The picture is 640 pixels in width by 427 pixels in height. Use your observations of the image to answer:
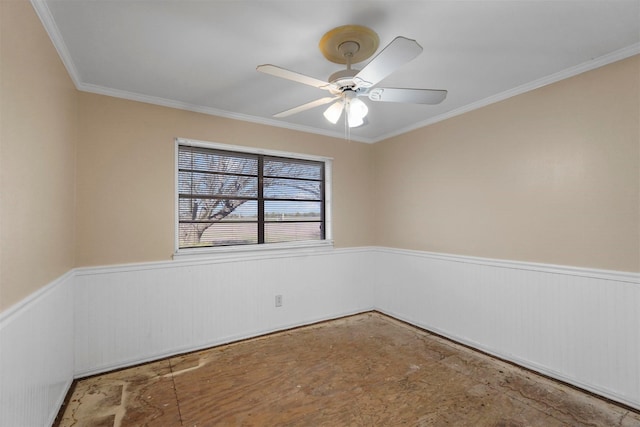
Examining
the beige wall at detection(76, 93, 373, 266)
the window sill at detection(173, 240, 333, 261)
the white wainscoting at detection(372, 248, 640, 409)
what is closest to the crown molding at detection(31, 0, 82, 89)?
the beige wall at detection(76, 93, 373, 266)

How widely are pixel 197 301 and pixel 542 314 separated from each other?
319cm

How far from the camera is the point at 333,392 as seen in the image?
233 cm

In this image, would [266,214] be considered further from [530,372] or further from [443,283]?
[530,372]

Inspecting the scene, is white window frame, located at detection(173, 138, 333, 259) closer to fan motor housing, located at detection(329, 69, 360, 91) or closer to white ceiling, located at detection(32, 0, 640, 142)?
white ceiling, located at detection(32, 0, 640, 142)

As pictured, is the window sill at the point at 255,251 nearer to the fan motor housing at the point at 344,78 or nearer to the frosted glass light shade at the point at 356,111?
the frosted glass light shade at the point at 356,111

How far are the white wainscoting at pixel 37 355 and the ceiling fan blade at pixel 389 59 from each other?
2.10 metres

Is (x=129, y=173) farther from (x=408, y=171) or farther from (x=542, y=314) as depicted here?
(x=542, y=314)

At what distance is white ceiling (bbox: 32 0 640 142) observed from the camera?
1692 millimetres

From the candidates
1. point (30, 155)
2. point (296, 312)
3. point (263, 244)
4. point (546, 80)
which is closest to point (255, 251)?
point (263, 244)

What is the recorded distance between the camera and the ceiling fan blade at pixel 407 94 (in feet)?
6.44

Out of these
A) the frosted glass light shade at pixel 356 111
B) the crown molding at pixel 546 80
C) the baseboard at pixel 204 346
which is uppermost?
the crown molding at pixel 546 80

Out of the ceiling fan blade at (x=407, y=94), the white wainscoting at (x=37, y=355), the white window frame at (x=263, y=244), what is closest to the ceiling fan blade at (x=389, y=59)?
the ceiling fan blade at (x=407, y=94)

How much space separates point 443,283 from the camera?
11.2 ft

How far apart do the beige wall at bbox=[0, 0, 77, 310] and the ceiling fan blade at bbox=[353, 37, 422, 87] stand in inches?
65.9
